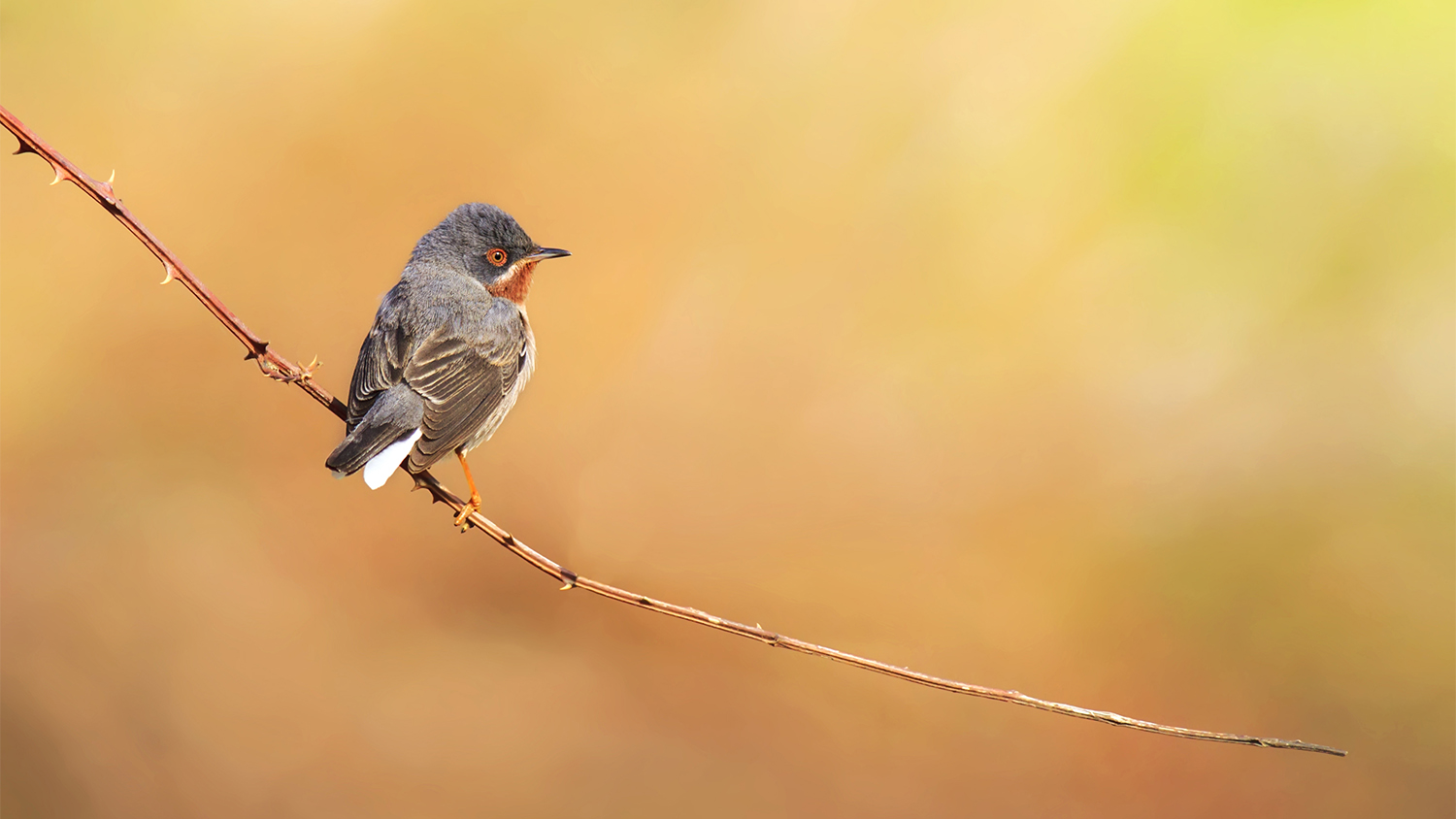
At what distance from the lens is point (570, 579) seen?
198cm

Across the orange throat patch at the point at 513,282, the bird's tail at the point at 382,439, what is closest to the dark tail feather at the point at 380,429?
the bird's tail at the point at 382,439

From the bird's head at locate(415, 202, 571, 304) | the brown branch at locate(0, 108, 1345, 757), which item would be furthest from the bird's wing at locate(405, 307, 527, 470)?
the brown branch at locate(0, 108, 1345, 757)

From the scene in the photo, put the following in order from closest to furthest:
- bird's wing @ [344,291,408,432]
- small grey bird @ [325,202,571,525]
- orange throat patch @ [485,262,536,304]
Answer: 1. small grey bird @ [325,202,571,525]
2. bird's wing @ [344,291,408,432]
3. orange throat patch @ [485,262,536,304]

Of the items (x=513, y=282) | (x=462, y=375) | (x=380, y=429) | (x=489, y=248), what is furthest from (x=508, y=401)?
(x=380, y=429)

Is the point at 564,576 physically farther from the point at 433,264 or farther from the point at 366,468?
the point at 433,264

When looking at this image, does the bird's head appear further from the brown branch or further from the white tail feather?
the brown branch

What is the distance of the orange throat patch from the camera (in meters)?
3.51

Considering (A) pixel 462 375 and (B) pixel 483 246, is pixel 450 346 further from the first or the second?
(B) pixel 483 246

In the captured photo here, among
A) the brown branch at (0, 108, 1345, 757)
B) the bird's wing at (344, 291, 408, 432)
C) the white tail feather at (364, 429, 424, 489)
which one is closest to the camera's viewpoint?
the brown branch at (0, 108, 1345, 757)

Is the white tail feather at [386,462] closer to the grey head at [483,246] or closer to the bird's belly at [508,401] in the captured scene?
the bird's belly at [508,401]

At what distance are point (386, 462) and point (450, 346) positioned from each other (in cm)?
69

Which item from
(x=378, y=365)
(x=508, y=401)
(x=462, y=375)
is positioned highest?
(x=508, y=401)

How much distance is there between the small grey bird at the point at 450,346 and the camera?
298 cm

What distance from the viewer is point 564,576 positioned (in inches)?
78.7
